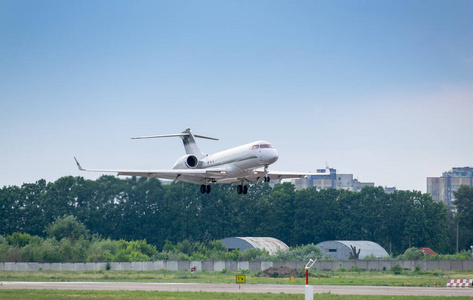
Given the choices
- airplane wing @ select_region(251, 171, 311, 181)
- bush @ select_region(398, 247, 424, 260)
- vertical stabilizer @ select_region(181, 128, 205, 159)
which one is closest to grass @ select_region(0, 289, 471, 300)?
airplane wing @ select_region(251, 171, 311, 181)

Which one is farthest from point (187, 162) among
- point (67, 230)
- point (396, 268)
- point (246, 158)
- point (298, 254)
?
point (67, 230)

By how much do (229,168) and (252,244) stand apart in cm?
5956

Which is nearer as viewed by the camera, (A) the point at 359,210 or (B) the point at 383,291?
(B) the point at 383,291

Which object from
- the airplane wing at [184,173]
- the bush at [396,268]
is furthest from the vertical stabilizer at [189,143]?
the bush at [396,268]

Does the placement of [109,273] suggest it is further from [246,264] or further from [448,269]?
[448,269]

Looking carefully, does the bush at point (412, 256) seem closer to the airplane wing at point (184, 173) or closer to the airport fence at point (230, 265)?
the airport fence at point (230, 265)

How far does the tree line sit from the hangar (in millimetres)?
9185

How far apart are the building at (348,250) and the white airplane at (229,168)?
56.6m

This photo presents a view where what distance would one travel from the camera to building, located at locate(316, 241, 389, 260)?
117238 millimetres

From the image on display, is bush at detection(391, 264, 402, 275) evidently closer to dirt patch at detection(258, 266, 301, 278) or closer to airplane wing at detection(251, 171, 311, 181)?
dirt patch at detection(258, 266, 301, 278)

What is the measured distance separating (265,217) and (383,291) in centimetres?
8602

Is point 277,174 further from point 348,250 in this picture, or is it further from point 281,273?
point 348,250

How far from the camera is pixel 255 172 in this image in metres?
58.2

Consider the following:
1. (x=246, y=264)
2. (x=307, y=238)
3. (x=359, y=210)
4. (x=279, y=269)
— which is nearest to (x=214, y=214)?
(x=307, y=238)
